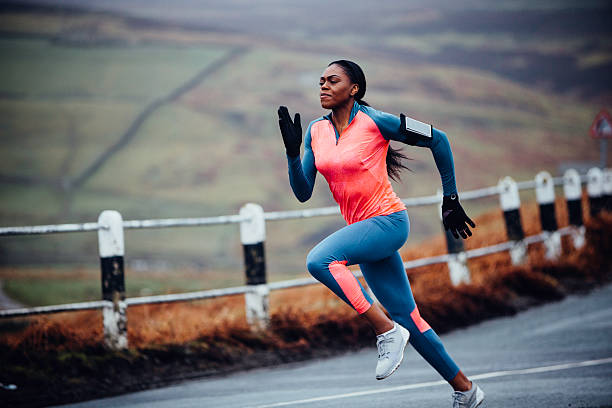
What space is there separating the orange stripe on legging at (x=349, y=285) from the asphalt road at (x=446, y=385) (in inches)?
57.5

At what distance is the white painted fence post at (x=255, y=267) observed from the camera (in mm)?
7863

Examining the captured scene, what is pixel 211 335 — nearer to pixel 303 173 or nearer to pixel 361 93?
pixel 303 173

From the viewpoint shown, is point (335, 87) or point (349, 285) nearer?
point (349, 285)

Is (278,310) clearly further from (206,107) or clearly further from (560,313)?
(206,107)

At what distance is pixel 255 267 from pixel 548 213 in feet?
18.8

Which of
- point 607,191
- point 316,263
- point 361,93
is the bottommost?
point 316,263

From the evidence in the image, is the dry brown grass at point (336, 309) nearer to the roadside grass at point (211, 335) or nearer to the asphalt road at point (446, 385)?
the roadside grass at point (211, 335)

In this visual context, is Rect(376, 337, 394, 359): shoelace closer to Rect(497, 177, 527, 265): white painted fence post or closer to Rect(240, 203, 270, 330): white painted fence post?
Rect(240, 203, 270, 330): white painted fence post


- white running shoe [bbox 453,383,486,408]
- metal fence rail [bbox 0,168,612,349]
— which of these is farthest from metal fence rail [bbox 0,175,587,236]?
white running shoe [bbox 453,383,486,408]

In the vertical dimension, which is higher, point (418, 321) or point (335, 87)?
point (335, 87)

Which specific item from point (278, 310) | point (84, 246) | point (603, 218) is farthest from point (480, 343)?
point (84, 246)

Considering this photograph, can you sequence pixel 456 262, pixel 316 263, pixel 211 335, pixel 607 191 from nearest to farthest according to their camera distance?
pixel 316 263, pixel 211 335, pixel 456 262, pixel 607 191

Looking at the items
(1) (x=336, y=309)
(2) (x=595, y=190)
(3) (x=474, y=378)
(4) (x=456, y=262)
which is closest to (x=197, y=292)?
(1) (x=336, y=309)

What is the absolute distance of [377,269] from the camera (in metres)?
4.24
